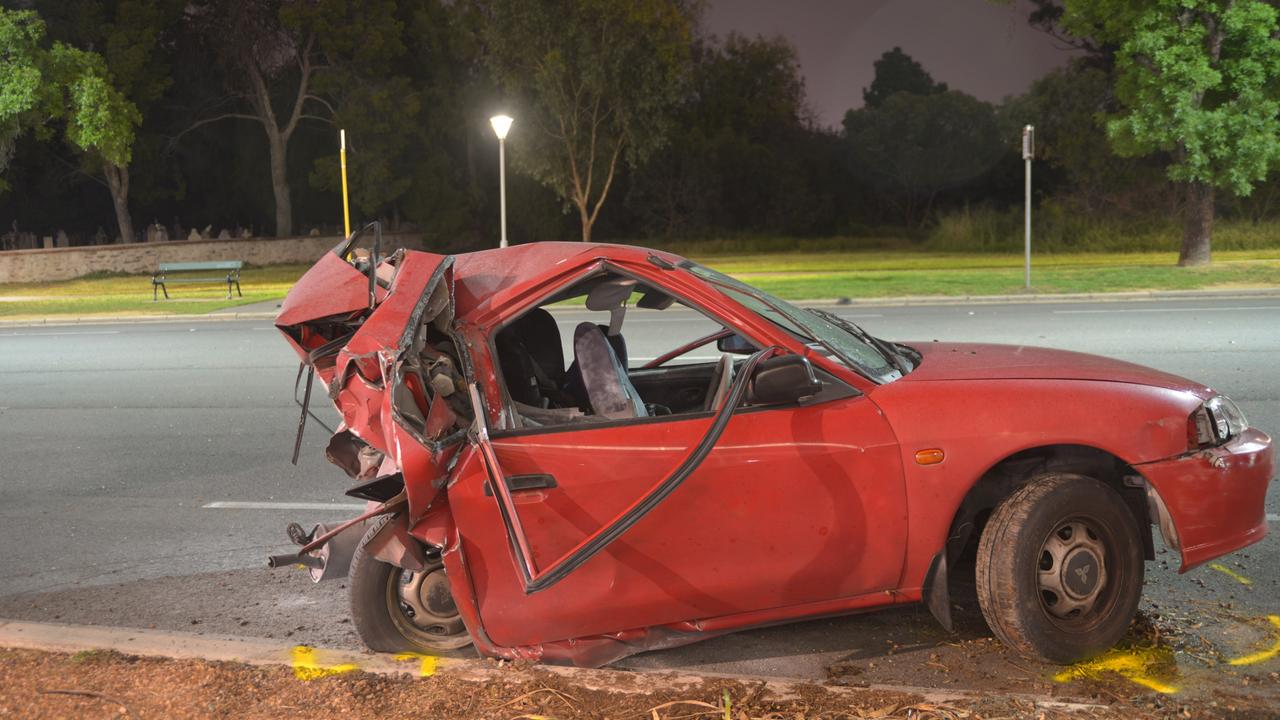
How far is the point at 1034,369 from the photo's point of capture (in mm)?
4305

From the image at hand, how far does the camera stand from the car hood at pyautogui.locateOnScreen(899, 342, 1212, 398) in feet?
13.9

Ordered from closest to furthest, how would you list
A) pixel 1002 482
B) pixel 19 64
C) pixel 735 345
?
pixel 1002 482 → pixel 735 345 → pixel 19 64

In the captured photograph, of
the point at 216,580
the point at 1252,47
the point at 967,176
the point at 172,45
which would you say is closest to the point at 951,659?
the point at 216,580

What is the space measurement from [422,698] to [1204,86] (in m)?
24.6

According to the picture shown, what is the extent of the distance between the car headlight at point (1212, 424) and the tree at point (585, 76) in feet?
123

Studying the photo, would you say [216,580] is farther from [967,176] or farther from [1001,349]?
[967,176]

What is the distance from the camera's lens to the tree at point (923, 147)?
58125 mm

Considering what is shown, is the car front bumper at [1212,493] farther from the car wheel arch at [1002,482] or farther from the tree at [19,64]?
the tree at [19,64]

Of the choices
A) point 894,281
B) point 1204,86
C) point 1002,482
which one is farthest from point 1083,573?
point 1204,86

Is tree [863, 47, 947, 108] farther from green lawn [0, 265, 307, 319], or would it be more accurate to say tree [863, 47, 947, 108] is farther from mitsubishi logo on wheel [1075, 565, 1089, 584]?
mitsubishi logo on wheel [1075, 565, 1089, 584]

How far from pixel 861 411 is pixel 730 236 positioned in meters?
50.1

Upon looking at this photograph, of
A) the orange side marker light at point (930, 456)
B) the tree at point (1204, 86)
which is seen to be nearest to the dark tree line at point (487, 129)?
the tree at point (1204, 86)

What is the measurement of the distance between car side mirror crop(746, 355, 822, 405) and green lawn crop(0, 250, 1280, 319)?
16.7 meters

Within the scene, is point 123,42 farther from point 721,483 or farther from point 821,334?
point 721,483
